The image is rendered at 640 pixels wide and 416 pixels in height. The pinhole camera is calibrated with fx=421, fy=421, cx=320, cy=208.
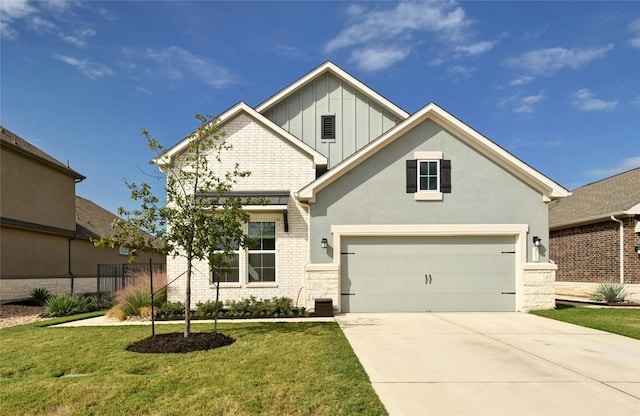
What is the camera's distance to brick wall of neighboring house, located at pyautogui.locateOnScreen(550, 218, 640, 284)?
17.0 m

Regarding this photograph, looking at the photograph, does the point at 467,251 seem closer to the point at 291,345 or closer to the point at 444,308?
the point at 444,308

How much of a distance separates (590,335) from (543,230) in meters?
4.23

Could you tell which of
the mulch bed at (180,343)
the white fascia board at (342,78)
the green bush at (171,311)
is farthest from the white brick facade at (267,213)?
the mulch bed at (180,343)

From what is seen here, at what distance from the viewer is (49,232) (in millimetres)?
19312

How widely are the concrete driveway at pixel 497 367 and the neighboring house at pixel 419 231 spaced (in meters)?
2.19

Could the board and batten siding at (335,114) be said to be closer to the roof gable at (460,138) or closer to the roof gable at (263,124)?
the roof gable at (263,124)

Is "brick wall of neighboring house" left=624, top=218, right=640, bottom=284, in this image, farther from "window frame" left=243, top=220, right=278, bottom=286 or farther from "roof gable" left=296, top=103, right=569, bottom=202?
"window frame" left=243, top=220, right=278, bottom=286

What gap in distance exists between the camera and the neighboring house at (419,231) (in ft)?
42.7

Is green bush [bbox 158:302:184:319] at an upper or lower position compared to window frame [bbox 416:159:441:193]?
lower

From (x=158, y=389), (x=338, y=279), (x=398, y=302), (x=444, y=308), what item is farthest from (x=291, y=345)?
(x=444, y=308)

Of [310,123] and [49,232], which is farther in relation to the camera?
[49,232]

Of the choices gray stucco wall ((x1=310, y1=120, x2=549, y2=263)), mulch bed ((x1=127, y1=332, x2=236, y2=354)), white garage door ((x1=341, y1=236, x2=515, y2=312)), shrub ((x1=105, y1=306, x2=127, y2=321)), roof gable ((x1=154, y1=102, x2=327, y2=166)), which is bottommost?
shrub ((x1=105, y1=306, x2=127, y2=321))

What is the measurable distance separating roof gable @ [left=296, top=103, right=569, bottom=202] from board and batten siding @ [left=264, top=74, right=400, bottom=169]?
122 inches

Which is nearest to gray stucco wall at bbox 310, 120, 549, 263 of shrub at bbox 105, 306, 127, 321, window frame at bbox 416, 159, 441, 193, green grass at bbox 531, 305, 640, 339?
window frame at bbox 416, 159, 441, 193
